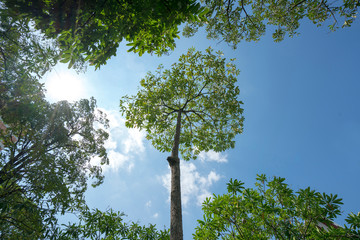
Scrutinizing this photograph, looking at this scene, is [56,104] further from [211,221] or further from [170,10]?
[211,221]

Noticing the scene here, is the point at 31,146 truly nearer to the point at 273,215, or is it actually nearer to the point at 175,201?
the point at 175,201

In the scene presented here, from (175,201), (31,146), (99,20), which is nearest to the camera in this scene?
(99,20)

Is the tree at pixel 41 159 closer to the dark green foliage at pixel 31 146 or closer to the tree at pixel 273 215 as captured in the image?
the dark green foliage at pixel 31 146

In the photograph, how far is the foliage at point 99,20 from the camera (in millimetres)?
3623

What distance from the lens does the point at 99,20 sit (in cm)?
427

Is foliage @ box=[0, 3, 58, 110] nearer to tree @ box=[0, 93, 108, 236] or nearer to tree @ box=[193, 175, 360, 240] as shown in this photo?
tree @ box=[0, 93, 108, 236]

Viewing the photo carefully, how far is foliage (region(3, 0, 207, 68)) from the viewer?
11.9ft

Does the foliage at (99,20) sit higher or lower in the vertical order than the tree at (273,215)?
higher

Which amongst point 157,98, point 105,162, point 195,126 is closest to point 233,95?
point 195,126

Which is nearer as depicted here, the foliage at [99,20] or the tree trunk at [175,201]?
the foliage at [99,20]

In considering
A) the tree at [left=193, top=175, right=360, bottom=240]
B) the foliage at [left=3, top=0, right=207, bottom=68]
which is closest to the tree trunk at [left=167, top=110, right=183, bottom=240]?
the tree at [left=193, top=175, right=360, bottom=240]

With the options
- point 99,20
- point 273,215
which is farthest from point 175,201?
point 99,20

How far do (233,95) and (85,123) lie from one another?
965 centimetres

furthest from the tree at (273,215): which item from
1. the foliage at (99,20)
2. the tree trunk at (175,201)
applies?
the foliage at (99,20)
